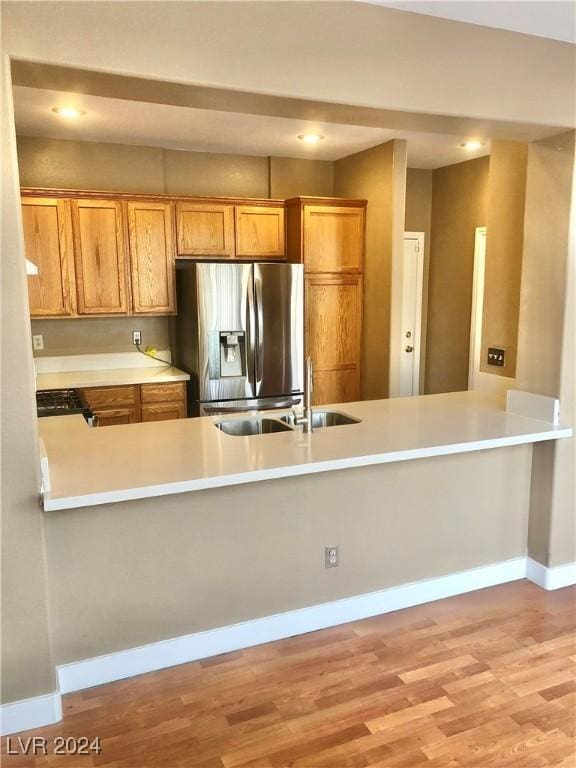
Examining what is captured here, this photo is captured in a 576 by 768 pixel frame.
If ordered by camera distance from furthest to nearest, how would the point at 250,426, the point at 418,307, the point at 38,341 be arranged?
the point at 418,307 < the point at 38,341 < the point at 250,426

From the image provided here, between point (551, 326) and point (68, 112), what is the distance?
10.8 feet

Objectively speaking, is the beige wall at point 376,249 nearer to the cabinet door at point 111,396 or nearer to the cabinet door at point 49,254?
the cabinet door at point 111,396

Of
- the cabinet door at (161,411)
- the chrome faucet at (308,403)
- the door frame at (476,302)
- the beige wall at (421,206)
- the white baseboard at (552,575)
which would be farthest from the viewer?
the beige wall at (421,206)

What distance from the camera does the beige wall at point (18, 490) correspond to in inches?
71.6

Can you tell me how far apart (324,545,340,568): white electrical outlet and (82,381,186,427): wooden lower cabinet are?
7.28ft

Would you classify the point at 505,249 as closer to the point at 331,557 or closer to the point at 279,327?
the point at 279,327

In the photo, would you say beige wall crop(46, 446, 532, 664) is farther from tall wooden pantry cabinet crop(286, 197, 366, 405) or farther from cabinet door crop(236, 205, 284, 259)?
cabinet door crop(236, 205, 284, 259)

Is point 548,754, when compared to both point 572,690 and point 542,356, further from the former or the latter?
point 542,356

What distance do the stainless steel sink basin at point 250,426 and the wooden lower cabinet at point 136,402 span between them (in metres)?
1.43

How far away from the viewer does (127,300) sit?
4.62 meters

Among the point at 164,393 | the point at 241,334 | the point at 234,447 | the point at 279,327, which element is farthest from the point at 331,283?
the point at 234,447

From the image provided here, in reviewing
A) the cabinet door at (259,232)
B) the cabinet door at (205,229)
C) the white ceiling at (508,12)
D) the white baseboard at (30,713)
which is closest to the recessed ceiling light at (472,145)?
the cabinet door at (259,232)

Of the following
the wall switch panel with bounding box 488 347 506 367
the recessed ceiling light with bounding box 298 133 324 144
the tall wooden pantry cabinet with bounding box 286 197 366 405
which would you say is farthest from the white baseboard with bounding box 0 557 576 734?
the recessed ceiling light with bounding box 298 133 324 144

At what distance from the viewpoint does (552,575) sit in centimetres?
307
